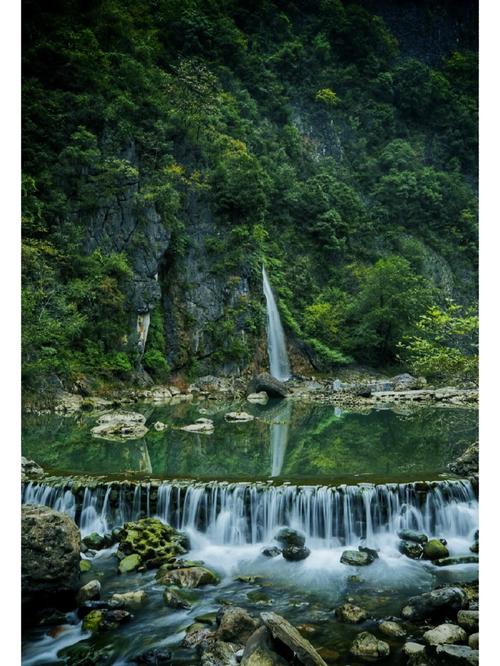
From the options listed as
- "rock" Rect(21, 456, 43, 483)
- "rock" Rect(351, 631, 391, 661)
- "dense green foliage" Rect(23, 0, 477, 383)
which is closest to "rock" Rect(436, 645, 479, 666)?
"rock" Rect(351, 631, 391, 661)

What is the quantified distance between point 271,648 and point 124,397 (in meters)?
11.3

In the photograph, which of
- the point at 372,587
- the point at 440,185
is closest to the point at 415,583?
→ the point at 372,587

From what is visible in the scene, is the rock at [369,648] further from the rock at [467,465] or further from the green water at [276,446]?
the rock at [467,465]

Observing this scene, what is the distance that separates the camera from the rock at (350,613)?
3418mm

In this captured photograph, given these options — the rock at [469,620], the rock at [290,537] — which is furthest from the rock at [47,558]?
the rock at [469,620]

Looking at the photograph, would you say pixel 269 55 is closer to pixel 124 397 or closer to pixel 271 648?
pixel 124 397

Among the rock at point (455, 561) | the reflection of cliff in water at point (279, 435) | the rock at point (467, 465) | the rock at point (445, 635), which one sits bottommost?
the rock at point (455, 561)

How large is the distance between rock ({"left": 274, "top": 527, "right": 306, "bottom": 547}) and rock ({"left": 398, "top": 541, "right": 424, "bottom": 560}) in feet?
2.98

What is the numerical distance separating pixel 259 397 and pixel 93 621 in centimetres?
1082

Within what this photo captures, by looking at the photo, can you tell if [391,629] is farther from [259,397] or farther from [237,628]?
[259,397]

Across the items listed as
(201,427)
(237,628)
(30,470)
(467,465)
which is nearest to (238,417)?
(201,427)

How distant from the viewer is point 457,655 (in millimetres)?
2791

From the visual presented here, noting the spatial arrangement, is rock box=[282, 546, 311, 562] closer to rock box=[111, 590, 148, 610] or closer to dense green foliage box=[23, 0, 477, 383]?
rock box=[111, 590, 148, 610]

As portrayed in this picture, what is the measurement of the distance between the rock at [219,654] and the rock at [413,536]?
2.44m
